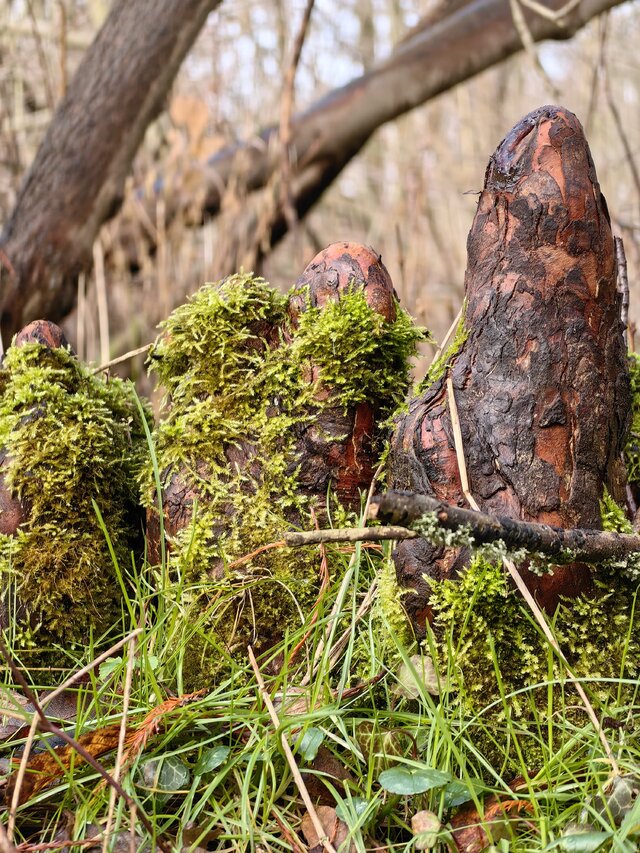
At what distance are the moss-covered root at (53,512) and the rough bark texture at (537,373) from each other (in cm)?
69

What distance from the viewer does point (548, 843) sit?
1.06 m

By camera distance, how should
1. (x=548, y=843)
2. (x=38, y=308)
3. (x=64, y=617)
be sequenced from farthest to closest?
(x=38, y=308) < (x=64, y=617) < (x=548, y=843)

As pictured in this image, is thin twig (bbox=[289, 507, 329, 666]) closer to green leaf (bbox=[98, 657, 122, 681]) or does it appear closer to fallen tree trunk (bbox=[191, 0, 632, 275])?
green leaf (bbox=[98, 657, 122, 681])

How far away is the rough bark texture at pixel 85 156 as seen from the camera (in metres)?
3.59

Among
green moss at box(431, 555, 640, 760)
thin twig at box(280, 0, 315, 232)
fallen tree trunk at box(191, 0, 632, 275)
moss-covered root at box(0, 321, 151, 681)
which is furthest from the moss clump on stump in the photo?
fallen tree trunk at box(191, 0, 632, 275)

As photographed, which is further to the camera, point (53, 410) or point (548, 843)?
point (53, 410)

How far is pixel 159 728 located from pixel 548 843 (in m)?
0.66

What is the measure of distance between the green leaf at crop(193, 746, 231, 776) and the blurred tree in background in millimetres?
1156

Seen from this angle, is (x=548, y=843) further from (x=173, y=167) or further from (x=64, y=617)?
(x=173, y=167)

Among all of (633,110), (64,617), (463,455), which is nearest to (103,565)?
(64,617)

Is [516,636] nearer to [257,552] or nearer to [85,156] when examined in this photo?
[257,552]

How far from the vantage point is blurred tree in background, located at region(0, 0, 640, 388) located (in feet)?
12.1

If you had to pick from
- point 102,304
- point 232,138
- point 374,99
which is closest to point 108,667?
point 102,304

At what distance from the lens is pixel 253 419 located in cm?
162
